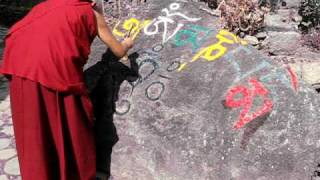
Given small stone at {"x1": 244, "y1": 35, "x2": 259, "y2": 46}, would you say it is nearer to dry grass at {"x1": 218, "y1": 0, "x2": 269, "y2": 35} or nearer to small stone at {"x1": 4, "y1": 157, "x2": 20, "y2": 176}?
dry grass at {"x1": 218, "y1": 0, "x2": 269, "y2": 35}

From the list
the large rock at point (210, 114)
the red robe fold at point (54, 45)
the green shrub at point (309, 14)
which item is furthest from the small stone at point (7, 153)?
the green shrub at point (309, 14)

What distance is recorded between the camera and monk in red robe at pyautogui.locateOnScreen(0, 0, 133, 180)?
3.42m

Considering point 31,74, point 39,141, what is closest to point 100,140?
point 39,141

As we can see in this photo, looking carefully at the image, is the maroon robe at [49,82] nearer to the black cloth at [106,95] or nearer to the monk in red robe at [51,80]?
the monk in red robe at [51,80]

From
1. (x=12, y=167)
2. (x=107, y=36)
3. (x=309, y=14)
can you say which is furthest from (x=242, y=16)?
(x=12, y=167)

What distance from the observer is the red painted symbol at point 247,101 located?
3.62 m

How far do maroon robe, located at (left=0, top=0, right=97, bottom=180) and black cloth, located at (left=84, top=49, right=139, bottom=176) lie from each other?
399mm

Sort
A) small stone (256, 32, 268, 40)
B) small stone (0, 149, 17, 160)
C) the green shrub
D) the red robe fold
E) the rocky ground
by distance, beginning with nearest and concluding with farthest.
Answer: the red robe fold < the rocky ground < small stone (0, 149, 17, 160) < small stone (256, 32, 268, 40) < the green shrub

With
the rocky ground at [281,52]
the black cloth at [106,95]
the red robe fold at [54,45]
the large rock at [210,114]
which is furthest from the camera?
the rocky ground at [281,52]

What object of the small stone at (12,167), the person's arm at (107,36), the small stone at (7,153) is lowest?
the small stone at (7,153)

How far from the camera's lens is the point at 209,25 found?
14.1ft

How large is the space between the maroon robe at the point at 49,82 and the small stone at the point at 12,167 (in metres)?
0.77

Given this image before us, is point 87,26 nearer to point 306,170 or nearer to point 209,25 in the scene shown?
point 209,25

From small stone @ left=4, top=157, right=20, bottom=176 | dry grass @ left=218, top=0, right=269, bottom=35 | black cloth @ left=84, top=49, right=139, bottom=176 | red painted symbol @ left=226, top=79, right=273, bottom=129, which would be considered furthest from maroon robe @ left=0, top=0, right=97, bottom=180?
dry grass @ left=218, top=0, right=269, bottom=35
